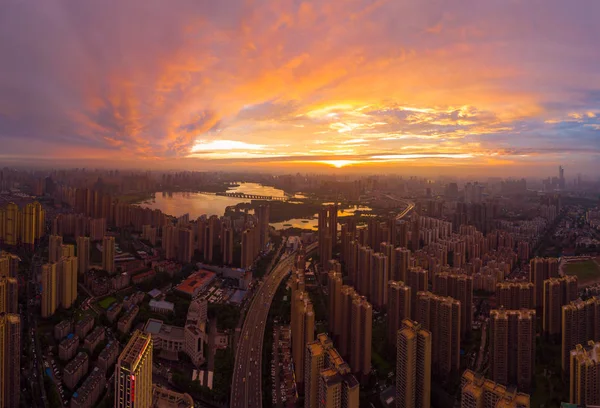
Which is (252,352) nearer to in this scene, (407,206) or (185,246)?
(185,246)

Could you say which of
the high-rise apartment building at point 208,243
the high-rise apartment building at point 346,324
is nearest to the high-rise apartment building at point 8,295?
the high-rise apartment building at point 208,243

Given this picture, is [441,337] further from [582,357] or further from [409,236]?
[409,236]

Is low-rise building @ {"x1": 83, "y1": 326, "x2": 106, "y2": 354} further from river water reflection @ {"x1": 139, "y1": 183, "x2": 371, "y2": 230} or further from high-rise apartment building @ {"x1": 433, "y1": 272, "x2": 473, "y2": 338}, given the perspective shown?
river water reflection @ {"x1": 139, "y1": 183, "x2": 371, "y2": 230}

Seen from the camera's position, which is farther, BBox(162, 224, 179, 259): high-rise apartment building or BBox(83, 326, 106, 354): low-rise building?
BBox(162, 224, 179, 259): high-rise apartment building

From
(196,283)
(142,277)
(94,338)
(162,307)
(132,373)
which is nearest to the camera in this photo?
(132,373)

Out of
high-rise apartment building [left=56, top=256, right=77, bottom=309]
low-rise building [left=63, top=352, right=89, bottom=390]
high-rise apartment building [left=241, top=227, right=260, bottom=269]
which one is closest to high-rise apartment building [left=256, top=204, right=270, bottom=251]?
high-rise apartment building [left=241, top=227, right=260, bottom=269]

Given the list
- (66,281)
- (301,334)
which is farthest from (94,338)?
(301,334)

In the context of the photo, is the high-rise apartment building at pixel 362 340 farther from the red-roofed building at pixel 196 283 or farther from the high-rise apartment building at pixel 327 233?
the high-rise apartment building at pixel 327 233
